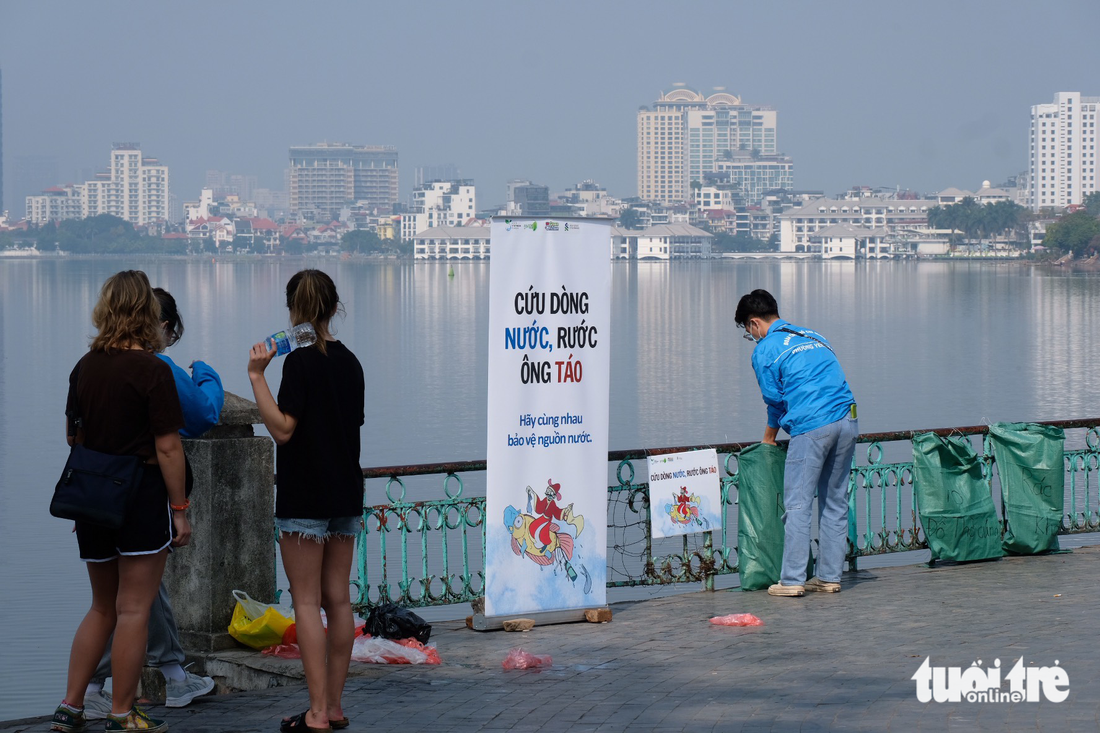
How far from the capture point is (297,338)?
4.80m

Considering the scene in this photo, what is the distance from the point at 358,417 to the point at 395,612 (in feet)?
5.14

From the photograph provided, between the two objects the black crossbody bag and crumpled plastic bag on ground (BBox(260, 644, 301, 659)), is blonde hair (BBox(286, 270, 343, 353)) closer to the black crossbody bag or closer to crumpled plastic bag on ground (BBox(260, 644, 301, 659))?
the black crossbody bag

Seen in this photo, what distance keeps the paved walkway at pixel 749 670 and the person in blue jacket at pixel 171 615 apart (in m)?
0.11

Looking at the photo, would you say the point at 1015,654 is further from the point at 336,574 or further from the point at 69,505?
the point at 69,505

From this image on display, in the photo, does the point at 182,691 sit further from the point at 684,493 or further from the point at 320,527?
the point at 684,493

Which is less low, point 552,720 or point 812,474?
point 812,474

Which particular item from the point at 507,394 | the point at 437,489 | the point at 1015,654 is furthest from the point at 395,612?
the point at 437,489

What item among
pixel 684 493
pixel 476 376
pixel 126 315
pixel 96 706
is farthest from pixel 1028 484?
pixel 476 376

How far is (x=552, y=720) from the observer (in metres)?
5.08

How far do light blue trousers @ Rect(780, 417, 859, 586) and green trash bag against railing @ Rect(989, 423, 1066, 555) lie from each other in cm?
150

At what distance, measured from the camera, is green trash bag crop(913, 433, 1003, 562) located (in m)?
8.27

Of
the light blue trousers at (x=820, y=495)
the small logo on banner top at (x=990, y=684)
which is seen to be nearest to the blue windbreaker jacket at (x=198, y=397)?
the small logo on banner top at (x=990, y=684)

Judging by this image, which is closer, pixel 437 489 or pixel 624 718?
pixel 624 718

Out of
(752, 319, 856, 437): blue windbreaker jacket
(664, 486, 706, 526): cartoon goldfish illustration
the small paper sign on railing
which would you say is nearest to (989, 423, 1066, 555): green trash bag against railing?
(752, 319, 856, 437): blue windbreaker jacket
